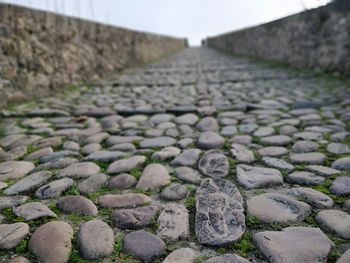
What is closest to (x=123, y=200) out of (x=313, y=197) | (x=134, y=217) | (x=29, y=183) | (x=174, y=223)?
(x=134, y=217)

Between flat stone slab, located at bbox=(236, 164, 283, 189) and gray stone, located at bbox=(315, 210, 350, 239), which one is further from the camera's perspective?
flat stone slab, located at bbox=(236, 164, 283, 189)

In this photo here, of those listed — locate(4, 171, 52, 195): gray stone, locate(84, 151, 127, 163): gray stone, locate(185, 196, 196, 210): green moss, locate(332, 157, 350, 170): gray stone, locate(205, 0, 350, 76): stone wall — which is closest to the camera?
locate(185, 196, 196, 210): green moss

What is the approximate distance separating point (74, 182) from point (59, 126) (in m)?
1.11

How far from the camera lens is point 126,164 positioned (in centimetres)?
180

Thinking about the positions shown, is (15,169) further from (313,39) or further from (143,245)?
(313,39)

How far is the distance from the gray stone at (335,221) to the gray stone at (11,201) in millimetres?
1164

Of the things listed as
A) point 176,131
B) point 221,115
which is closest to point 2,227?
point 176,131

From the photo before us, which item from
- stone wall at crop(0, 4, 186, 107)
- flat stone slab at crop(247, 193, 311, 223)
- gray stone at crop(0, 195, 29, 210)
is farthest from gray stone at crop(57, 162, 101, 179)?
stone wall at crop(0, 4, 186, 107)

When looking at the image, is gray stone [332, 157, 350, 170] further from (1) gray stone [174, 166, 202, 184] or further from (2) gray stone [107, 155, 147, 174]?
(2) gray stone [107, 155, 147, 174]

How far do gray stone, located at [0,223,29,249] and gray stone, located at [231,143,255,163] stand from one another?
110 cm

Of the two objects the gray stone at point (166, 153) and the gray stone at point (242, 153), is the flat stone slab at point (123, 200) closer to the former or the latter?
the gray stone at point (166, 153)

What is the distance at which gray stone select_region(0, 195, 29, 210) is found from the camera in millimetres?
1366

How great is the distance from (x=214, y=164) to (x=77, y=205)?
729 millimetres

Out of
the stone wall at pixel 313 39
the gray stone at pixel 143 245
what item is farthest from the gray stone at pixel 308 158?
the stone wall at pixel 313 39
